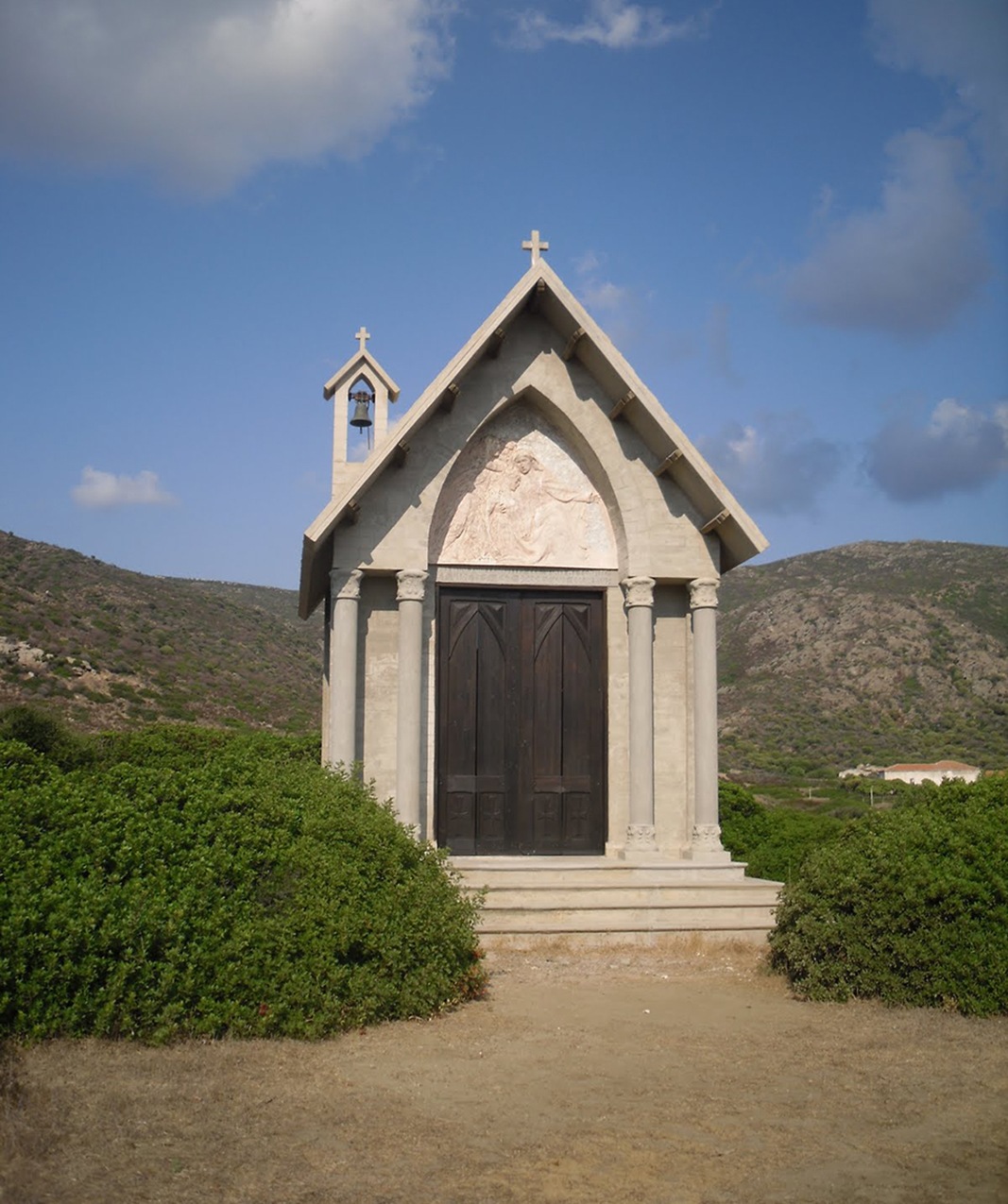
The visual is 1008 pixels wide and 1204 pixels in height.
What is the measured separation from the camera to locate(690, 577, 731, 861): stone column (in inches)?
576

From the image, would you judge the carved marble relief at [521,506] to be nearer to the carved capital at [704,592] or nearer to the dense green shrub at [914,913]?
the carved capital at [704,592]

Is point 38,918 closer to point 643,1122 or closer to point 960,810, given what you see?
point 643,1122

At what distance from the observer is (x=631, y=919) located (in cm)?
1292

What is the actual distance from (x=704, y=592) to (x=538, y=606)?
2.21 meters

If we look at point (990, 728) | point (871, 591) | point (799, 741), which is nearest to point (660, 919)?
point (799, 741)

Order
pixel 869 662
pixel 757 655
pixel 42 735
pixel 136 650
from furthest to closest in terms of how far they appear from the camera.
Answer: pixel 757 655 → pixel 869 662 → pixel 136 650 → pixel 42 735

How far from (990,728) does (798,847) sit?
152ft

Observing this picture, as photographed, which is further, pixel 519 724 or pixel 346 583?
pixel 519 724

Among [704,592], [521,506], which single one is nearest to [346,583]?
[521,506]

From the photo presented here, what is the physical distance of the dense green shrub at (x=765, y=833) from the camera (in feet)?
63.5

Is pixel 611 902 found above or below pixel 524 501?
below

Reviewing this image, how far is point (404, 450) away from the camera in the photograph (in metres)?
14.6

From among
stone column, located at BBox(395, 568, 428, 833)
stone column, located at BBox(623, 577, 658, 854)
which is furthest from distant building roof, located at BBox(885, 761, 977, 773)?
stone column, located at BBox(395, 568, 428, 833)

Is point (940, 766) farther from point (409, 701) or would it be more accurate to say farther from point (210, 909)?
point (210, 909)
